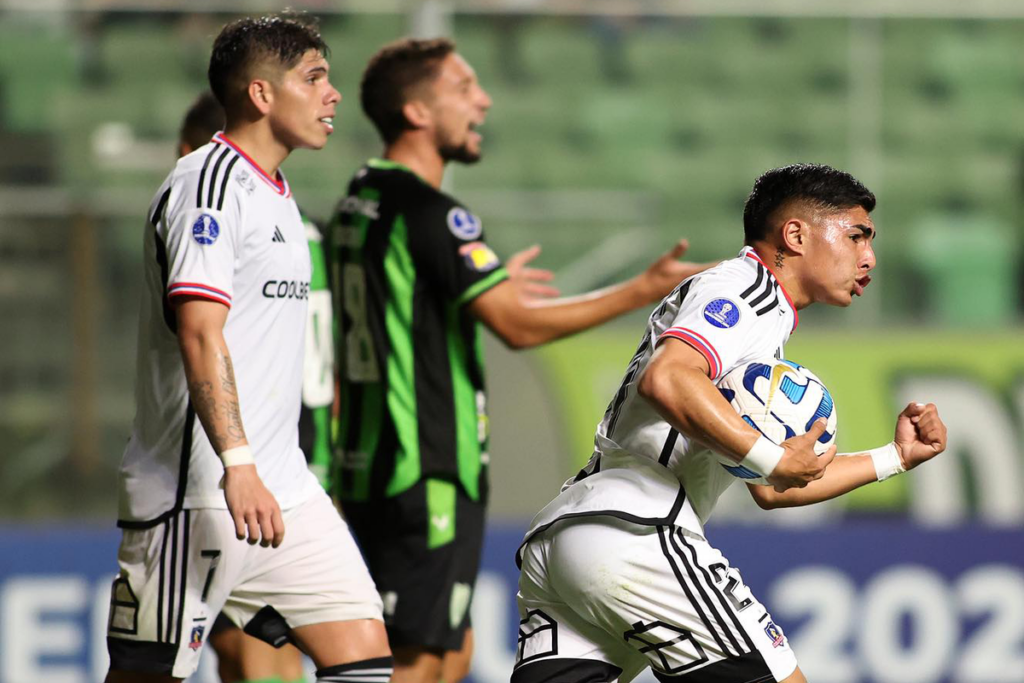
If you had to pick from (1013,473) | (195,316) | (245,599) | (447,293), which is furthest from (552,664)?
(1013,473)

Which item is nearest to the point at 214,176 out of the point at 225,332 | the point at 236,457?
the point at 225,332

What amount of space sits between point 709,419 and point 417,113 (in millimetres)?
2181

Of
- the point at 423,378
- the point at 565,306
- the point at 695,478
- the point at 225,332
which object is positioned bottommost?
the point at 695,478

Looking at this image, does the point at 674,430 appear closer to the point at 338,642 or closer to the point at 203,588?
the point at 338,642

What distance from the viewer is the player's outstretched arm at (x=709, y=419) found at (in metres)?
3.15

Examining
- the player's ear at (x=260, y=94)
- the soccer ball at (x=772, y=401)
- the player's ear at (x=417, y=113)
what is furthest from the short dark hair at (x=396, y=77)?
the soccer ball at (x=772, y=401)

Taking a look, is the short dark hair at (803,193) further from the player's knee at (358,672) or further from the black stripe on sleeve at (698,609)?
the player's knee at (358,672)

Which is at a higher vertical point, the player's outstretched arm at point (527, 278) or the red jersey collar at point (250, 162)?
the red jersey collar at point (250, 162)

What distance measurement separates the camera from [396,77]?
505 cm

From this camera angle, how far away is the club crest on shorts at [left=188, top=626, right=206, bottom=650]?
147 inches

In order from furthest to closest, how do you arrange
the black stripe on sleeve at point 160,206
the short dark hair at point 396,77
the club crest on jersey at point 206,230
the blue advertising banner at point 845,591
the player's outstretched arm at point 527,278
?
the blue advertising banner at point 845,591, the short dark hair at point 396,77, the player's outstretched arm at point 527,278, the black stripe on sleeve at point 160,206, the club crest on jersey at point 206,230

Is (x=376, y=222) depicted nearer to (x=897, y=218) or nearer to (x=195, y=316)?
(x=195, y=316)

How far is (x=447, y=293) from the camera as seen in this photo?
4.74 metres

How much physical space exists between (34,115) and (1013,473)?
18.1ft
